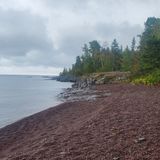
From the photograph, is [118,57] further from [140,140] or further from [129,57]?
[140,140]

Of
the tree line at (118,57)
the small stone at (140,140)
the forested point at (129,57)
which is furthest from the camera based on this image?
the tree line at (118,57)

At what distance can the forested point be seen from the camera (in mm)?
56406

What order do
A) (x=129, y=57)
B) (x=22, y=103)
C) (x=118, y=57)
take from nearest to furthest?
1. (x=22, y=103)
2. (x=129, y=57)
3. (x=118, y=57)

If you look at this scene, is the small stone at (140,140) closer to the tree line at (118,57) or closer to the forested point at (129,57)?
the forested point at (129,57)

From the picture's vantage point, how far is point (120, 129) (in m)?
13.4

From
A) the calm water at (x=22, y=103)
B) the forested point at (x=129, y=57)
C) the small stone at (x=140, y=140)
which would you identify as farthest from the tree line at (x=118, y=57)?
the small stone at (x=140, y=140)

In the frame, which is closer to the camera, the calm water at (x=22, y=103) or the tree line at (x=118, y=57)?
the calm water at (x=22, y=103)

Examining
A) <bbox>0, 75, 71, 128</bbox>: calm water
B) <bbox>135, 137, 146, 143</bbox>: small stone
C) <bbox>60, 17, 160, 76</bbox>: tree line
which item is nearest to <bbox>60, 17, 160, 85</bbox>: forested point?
<bbox>60, 17, 160, 76</bbox>: tree line

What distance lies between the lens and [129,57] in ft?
324

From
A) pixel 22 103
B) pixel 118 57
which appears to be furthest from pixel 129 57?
pixel 22 103

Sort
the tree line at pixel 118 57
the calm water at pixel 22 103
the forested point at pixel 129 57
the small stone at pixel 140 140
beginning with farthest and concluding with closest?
the tree line at pixel 118 57 → the forested point at pixel 129 57 → the calm water at pixel 22 103 → the small stone at pixel 140 140

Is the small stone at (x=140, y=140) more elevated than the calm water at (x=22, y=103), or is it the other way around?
the small stone at (x=140, y=140)

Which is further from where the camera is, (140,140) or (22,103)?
(22,103)

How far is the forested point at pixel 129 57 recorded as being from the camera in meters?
56.4
